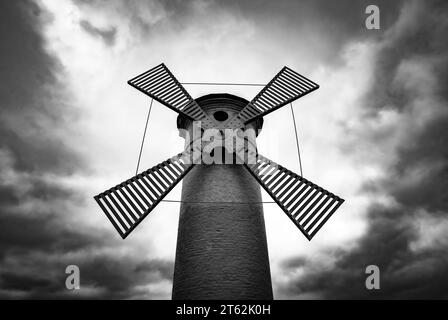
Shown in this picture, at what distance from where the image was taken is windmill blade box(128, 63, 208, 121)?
7512 millimetres

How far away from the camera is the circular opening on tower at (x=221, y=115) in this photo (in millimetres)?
7879

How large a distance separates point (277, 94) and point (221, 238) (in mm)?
4322

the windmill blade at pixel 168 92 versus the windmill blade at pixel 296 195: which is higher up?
the windmill blade at pixel 168 92

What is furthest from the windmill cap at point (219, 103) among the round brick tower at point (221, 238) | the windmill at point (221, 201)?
the round brick tower at point (221, 238)

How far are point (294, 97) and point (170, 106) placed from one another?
3.38m

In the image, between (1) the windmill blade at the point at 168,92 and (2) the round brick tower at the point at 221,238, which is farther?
(1) the windmill blade at the point at 168,92

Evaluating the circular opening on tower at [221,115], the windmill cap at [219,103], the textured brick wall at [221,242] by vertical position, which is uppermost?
the windmill cap at [219,103]

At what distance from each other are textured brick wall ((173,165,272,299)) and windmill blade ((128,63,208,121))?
5.18 ft

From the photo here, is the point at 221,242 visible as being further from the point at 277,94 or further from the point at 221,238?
the point at 277,94

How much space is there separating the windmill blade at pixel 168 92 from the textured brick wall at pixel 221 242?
1578 millimetres

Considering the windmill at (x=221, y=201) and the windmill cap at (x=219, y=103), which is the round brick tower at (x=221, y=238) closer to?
the windmill at (x=221, y=201)

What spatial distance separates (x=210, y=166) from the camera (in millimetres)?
6852
